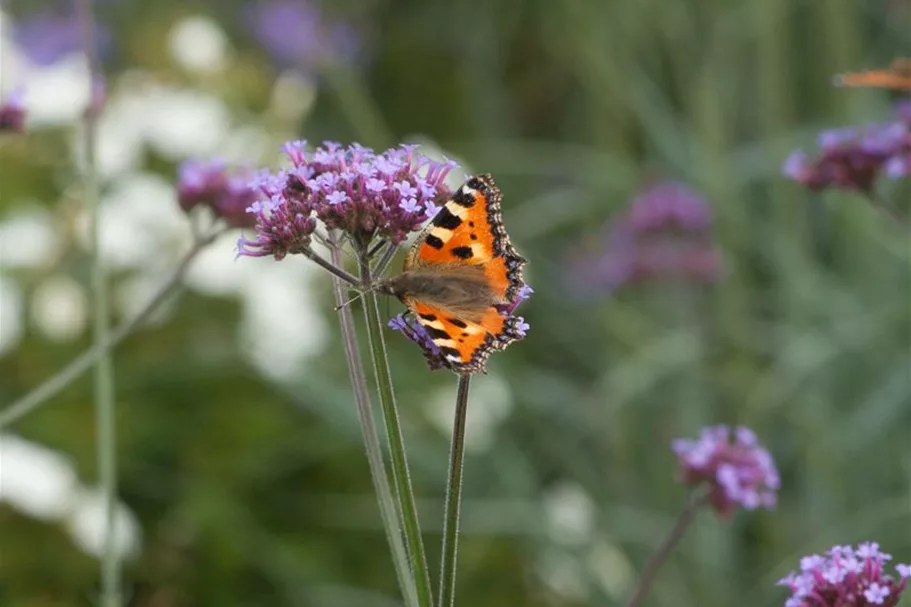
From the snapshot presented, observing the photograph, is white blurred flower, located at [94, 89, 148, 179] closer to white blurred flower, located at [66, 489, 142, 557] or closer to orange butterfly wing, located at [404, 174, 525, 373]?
white blurred flower, located at [66, 489, 142, 557]

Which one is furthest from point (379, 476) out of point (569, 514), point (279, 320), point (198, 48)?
point (198, 48)

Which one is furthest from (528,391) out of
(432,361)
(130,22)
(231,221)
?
(130,22)

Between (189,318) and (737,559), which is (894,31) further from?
(189,318)

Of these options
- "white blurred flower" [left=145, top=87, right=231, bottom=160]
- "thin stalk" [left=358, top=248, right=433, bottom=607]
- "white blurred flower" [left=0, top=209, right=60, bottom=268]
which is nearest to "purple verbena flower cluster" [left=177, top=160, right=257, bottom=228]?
"thin stalk" [left=358, top=248, right=433, bottom=607]

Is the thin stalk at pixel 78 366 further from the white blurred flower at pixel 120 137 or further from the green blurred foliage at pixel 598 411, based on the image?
the white blurred flower at pixel 120 137

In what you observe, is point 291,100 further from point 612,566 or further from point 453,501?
point 453,501
